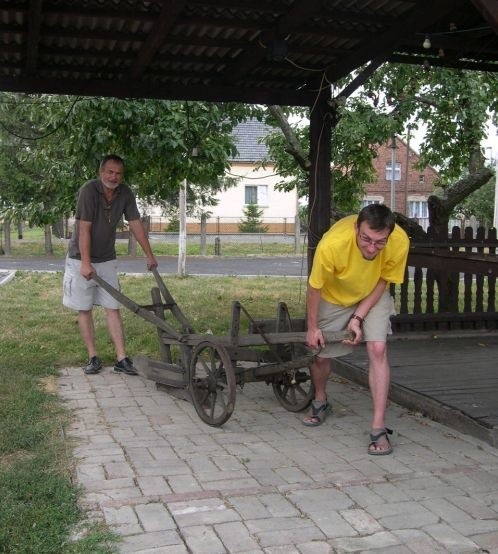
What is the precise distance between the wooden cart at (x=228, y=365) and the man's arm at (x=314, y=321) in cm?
9

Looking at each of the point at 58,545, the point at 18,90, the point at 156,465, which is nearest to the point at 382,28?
the point at 18,90

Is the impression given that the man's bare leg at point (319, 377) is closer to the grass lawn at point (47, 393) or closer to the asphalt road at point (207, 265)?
the grass lawn at point (47, 393)

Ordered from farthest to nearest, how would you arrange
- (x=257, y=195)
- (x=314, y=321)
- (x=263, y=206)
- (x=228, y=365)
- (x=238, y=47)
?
(x=257, y=195) < (x=263, y=206) < (x=238, y=47) < (x=228, y=365) < (x=314, y=321)

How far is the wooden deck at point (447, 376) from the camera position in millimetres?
5176

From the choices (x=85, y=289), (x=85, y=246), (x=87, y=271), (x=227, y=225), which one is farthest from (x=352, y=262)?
(x=227, y=225)

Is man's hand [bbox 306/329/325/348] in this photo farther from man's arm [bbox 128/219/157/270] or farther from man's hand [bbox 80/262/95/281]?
man's hand [bbox 80/262/95/281]

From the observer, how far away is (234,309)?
16.9ft

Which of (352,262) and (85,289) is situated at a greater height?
(352,262)

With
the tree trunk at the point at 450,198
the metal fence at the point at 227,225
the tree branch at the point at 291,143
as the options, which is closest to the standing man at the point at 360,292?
the tree branch at the point at 291,143

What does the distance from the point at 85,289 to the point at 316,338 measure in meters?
2.93

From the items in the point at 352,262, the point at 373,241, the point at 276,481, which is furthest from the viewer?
the point at 352,262

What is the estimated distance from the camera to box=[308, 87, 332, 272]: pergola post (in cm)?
739

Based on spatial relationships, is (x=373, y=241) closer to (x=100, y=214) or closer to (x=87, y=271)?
(x=87, y=271)

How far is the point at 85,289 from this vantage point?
6730 millimetres
